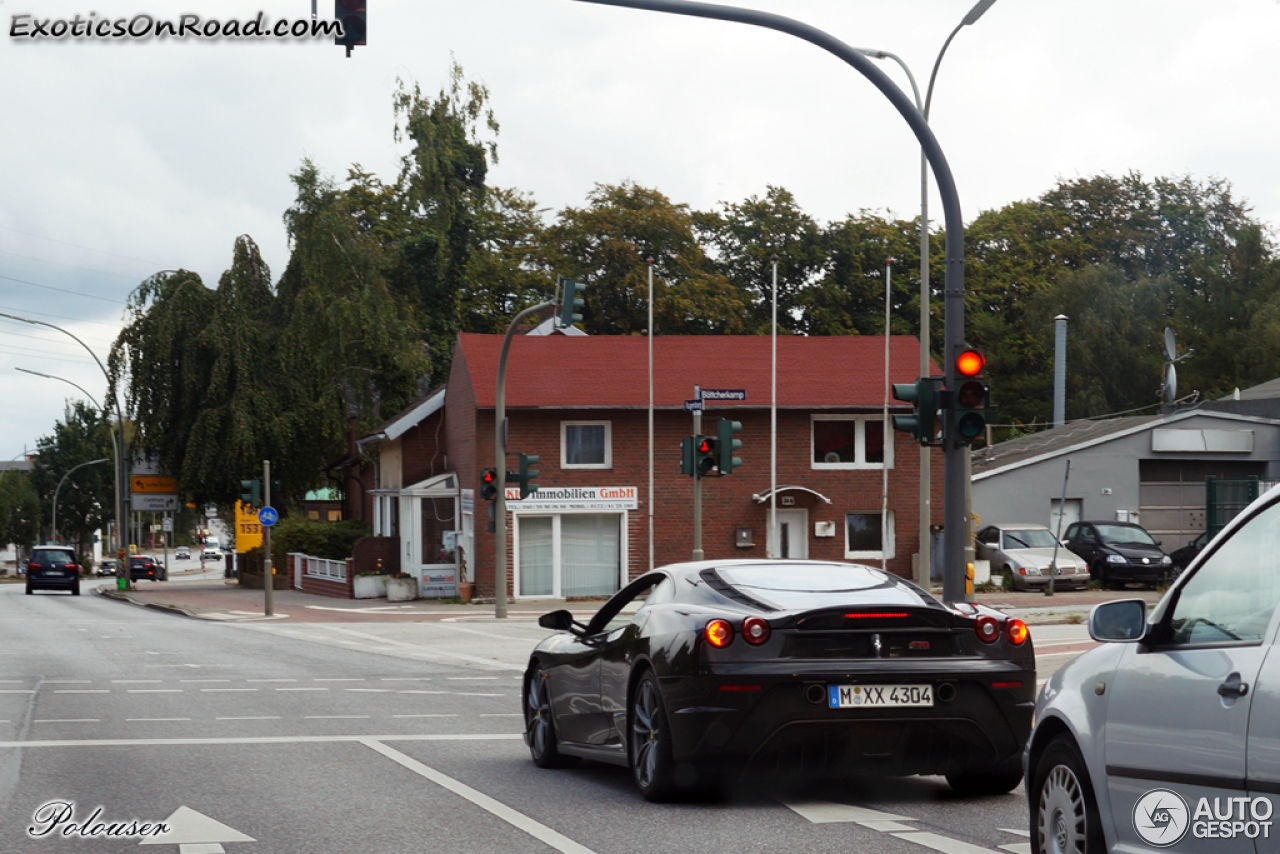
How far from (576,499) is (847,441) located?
24.8ft

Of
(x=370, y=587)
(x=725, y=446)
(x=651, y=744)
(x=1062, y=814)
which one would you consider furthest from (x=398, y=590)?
(x=1062, y=814)

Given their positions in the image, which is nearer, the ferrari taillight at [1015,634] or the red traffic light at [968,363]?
the ferrari taillight at [1015,634]

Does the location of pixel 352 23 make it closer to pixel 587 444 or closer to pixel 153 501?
pixel 587 444

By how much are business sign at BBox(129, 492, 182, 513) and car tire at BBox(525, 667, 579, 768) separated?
1830 inches

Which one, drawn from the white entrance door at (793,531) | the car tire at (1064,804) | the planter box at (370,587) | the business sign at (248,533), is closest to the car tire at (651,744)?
the car tire at (1064,804)

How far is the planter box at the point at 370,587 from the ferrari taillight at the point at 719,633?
34.9m

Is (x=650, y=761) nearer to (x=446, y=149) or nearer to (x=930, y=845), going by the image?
(x=930, y=845)

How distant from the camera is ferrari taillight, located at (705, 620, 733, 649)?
782 cm

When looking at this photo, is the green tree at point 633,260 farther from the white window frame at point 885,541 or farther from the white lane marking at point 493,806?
the white lane marking at point 493,806

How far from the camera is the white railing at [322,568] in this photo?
43.8 metres

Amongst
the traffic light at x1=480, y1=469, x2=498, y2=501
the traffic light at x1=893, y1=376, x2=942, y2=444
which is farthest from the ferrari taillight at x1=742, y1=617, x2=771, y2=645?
the traffic light at x1=480, y1=469, x2=498, y2=501

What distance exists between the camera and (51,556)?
5662 cm

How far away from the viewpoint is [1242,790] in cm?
429

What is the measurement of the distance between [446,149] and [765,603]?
52339 millimetres
